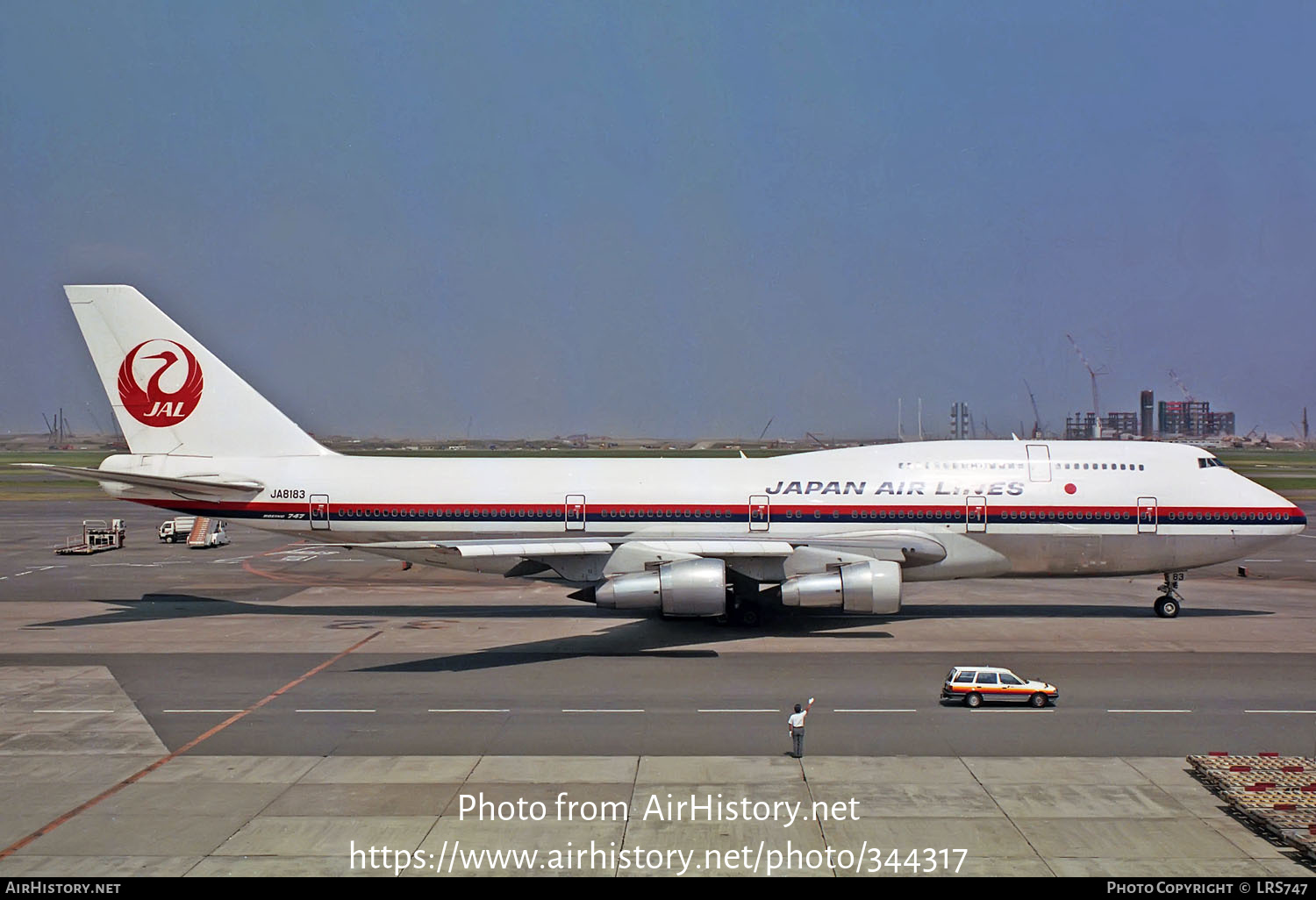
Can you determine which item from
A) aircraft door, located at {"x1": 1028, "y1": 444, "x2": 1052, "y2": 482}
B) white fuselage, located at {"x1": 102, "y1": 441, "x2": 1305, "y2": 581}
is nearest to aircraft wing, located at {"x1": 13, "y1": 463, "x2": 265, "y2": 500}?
white fuselage, located at {"x1": 102, "y1": 441, "x2": 1305, "y2": 581}

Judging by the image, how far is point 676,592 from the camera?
28156 millimetres

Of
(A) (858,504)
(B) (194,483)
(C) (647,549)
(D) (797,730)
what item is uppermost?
(B) (194,483)

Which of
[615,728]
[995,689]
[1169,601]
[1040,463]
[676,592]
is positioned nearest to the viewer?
[615,728]

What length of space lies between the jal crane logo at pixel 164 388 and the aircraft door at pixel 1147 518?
30.4 metres

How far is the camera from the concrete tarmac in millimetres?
14430

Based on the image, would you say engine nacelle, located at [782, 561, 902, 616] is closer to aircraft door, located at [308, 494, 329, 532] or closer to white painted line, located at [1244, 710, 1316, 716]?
white painted line, located at [1244, 710, 1316, 716]

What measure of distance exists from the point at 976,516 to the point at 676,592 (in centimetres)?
1018

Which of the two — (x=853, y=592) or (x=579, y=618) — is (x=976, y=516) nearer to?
(x=853, y=592)

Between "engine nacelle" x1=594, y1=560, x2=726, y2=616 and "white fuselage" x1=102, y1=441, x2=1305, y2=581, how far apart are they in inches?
152

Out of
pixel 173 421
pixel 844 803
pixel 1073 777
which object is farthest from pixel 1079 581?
pixel 173 421

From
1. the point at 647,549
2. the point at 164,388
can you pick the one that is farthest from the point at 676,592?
the point at 164,388

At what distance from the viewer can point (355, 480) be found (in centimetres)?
3306

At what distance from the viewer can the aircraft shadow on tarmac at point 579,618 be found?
91.0 feet

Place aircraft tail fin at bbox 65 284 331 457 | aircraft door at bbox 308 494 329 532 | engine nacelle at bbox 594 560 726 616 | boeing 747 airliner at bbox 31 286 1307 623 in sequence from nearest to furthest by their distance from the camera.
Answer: engine nacelle at bbox 594 560 726 616 → boeing 747 airliner at bbox 31 286 1307 623 → aircraft door at bbox 308 494 329 532 → aircraft tail fin at bbox 65 284 331 457
